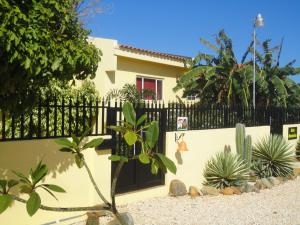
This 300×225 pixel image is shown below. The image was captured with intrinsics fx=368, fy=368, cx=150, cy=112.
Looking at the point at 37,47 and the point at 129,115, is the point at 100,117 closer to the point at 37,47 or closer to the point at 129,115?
the point at 37,47

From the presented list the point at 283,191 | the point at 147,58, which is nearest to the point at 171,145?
the point at 283,191

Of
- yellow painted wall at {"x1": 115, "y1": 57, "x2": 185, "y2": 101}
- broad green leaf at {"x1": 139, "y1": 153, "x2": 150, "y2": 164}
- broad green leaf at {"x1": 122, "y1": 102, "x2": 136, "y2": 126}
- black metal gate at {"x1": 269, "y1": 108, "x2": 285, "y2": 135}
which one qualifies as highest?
yellow painted wall at {"x1": 115, "y1": 57, "x2": 185, "y2": 101}

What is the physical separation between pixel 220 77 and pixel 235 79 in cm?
105

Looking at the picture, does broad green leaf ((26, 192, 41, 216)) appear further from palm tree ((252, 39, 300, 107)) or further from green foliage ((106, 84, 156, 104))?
palm tree ((252, 39, 300, 107))

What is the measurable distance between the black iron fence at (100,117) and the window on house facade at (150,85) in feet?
14.7

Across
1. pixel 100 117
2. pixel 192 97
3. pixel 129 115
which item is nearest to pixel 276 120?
pixel 192 97

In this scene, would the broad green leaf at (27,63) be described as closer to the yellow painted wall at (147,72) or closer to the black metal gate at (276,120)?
the yellow painted wall at (147,72)

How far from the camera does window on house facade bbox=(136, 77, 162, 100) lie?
16.0 metres

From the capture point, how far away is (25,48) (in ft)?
11.9

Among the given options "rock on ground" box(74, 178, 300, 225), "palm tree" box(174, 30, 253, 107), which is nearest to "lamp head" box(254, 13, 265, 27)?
"palm tree" box(174, 30, 253, 107)

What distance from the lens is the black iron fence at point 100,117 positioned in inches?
243

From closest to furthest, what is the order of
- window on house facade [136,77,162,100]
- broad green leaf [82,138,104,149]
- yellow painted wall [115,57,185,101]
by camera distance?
1. broad green leaf [82,138,104,149]
2. yellow painted wall [115,57,185,101]
3. window on house facade [136,77,162,100]

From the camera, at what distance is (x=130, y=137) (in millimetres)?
3254

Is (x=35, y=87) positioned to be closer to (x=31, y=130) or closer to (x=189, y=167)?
(x=31, y=130)
